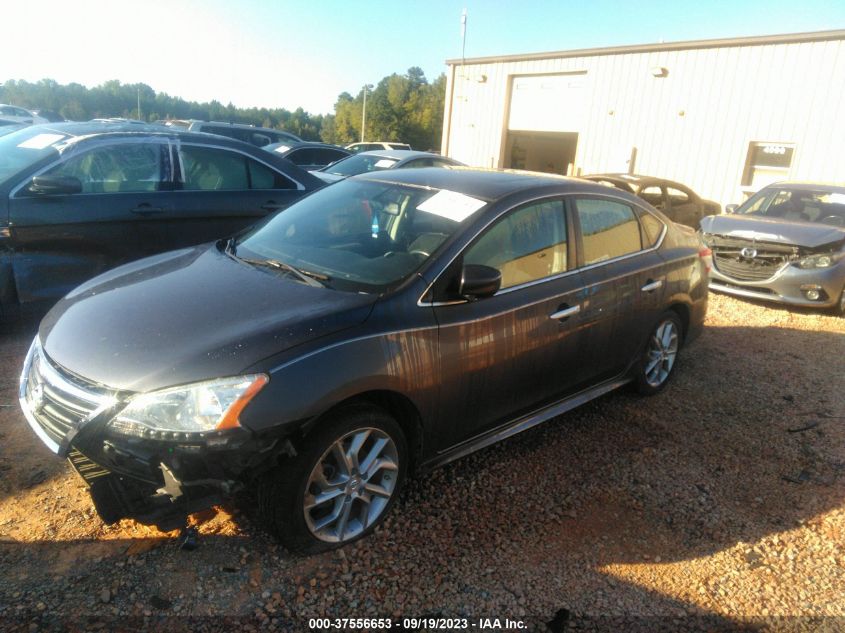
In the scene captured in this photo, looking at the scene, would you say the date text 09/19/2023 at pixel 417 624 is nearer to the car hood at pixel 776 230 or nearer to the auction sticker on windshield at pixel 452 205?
the auction sticker on windshield at pixel 452 205

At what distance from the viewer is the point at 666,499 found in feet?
10.6

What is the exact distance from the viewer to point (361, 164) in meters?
10.5

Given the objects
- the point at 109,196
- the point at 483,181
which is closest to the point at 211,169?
the point at 109,196

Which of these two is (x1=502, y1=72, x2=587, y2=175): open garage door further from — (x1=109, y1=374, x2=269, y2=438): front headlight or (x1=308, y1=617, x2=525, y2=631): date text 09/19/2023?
(x1=109, y1=374, x2=269, y2=438): front headlight

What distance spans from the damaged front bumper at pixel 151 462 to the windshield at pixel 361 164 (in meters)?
8.31

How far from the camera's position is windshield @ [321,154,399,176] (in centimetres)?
1025

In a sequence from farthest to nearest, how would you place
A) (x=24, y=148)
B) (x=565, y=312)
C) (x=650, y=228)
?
(x=24, y=148) < (x=650, y=228) < (x=565, y=312)

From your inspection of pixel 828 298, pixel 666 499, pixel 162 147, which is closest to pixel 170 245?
pixel 162 147

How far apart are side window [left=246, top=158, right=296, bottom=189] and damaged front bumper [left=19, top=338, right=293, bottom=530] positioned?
384cm

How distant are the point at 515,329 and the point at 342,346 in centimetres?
106

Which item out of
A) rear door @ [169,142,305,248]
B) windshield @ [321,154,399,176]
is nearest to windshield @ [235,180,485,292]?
rear door @ [169,142,305,248]

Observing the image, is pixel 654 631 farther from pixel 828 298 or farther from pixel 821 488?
pixel 828 298

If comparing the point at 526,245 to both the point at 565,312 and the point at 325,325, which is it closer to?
the point at 565,312

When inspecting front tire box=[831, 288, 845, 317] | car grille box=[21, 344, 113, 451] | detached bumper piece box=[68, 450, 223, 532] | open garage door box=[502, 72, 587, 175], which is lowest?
front tire box=[831, 288, 845, 317]
